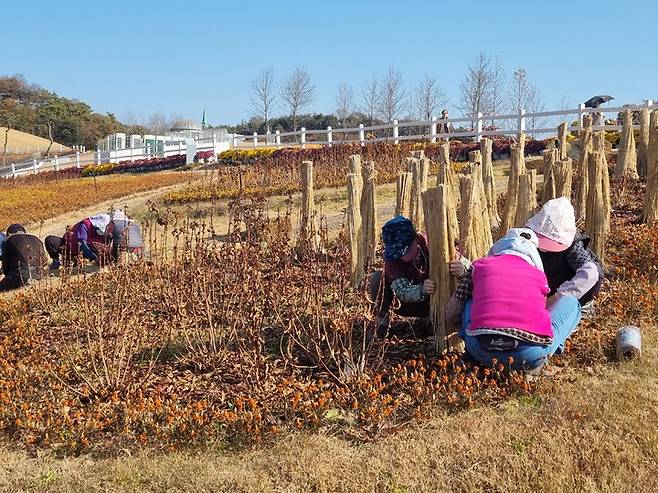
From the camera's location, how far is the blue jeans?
3.75 meters

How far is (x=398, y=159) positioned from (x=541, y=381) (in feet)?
40.0

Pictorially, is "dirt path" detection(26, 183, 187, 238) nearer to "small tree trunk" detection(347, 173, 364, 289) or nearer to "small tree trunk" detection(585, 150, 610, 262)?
"small tree trunk" detection(347, 173, 364, 289)

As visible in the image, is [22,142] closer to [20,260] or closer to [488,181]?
[20,260]

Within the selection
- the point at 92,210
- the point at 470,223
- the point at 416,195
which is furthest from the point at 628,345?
the point at 92,210

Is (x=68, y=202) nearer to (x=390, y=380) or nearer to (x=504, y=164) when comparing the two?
(x=504, y=164)

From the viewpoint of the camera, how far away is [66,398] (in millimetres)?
4266

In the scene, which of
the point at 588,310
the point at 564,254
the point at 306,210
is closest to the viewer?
the point at 564,254

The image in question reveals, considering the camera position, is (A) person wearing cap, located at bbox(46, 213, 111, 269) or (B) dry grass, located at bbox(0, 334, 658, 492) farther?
(A) person wearing cap, located at bbox(46, 213, 111, 269)

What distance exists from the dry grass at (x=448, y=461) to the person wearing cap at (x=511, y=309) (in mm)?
307

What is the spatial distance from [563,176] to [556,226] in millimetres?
1888

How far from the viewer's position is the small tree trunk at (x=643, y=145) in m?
10.1

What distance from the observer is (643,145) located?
10.4 metres

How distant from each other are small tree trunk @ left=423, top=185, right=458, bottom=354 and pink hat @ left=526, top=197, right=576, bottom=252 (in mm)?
557

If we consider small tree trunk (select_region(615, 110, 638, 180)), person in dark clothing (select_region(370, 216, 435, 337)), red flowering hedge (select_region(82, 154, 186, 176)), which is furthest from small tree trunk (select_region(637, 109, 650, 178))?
red flowering hedge (select_region(82, 154, 186, 176))
